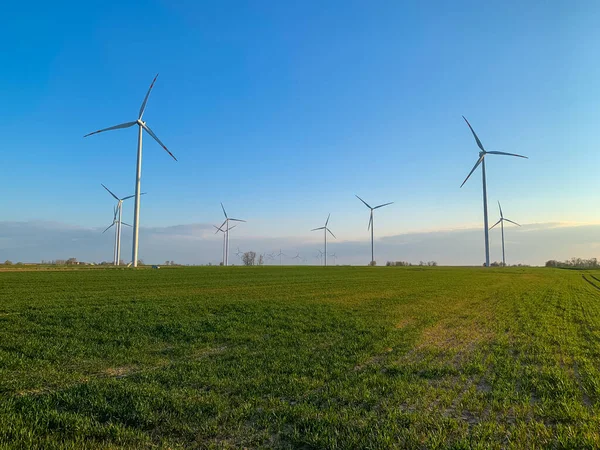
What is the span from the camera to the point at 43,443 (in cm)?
609

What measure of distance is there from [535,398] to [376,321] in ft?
35.7

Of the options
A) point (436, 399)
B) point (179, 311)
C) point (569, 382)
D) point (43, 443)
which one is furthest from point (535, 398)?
point (179, 311)

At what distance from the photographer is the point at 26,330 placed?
49.5ft

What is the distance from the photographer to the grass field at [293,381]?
21.4 feet

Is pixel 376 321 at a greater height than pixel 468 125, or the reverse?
pixel 468 125

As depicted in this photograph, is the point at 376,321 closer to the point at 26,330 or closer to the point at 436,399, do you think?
the point at 436,399

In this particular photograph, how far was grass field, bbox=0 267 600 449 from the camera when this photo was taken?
654cm

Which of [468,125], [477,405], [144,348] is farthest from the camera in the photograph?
[468,125]

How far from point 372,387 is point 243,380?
3.28 m

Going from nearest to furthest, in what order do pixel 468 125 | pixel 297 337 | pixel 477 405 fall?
1. pixel 477 405
2. pixel 297 337
3. pixel 468 125

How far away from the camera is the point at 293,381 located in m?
9.43

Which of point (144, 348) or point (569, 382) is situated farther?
point (144, 348)

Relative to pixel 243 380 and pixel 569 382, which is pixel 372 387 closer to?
pixel 243 380

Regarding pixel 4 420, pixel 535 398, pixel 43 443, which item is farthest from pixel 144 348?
pixel 535 398
